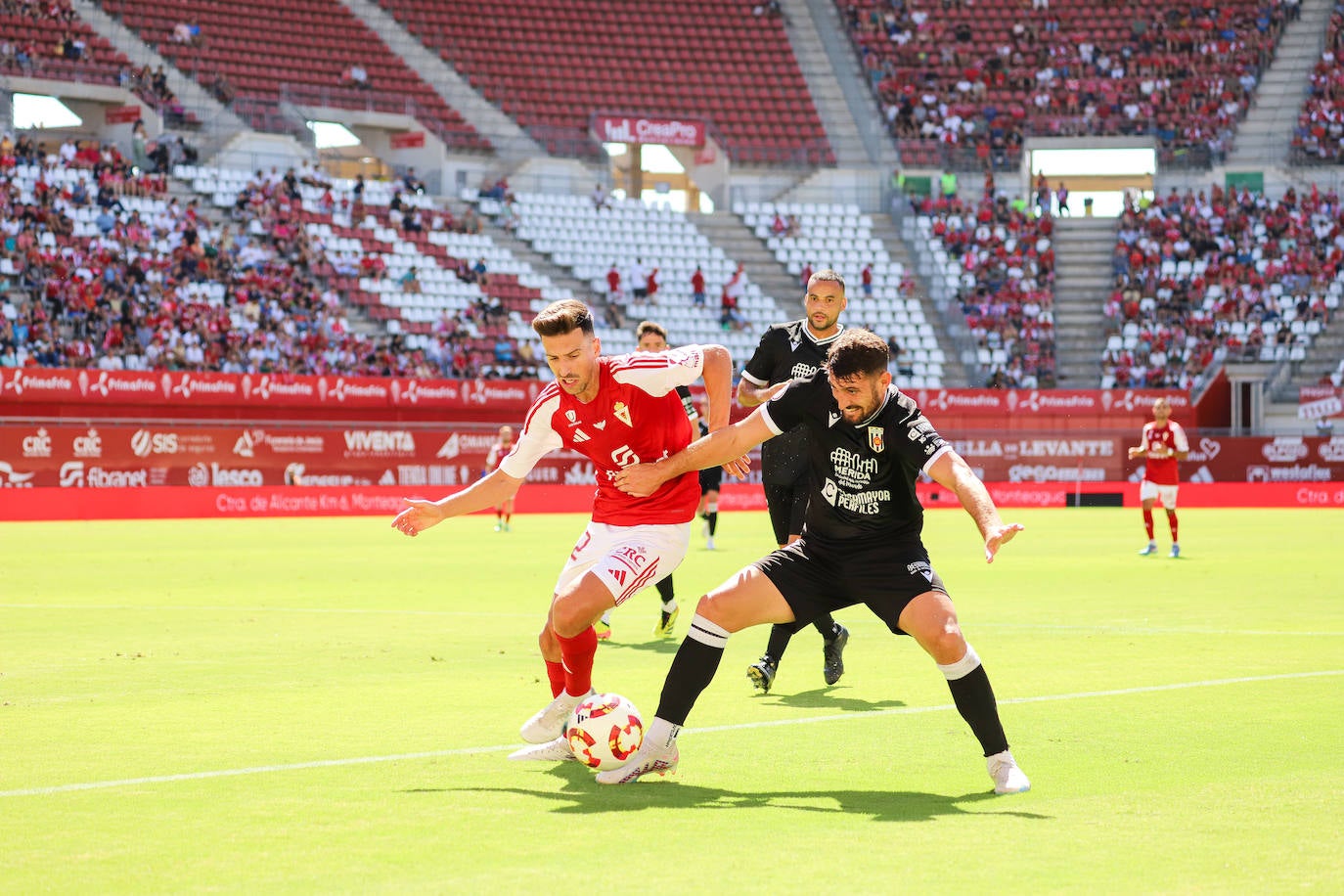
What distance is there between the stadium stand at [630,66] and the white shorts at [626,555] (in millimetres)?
47961

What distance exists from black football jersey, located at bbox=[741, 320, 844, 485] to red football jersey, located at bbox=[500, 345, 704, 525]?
3.10 metres

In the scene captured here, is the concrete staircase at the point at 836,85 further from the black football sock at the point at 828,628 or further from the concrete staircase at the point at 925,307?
the black football sock at the point at 828,628

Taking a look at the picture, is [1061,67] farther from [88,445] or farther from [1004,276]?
[88,445]

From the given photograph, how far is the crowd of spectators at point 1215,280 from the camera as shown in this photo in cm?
4841

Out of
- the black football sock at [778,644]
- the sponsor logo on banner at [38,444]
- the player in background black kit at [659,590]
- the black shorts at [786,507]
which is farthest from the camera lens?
the sponsor logo on banner at [38,444]

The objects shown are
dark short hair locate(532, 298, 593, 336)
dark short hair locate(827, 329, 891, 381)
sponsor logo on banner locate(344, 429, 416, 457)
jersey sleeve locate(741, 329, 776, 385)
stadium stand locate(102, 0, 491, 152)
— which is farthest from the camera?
stadium stand locate(102, 0, 491, 152)

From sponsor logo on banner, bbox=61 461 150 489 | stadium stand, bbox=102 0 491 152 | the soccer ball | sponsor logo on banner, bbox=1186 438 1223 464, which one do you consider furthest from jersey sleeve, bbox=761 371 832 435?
stadium stand, bbox=102 0 491 152

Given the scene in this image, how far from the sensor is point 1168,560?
23.3 m

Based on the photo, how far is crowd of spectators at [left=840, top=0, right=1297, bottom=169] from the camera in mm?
57500

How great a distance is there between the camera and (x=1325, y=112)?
56156mm

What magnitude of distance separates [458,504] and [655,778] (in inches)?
66.2

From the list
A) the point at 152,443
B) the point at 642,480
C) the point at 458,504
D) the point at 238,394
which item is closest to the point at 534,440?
the point at 458,504

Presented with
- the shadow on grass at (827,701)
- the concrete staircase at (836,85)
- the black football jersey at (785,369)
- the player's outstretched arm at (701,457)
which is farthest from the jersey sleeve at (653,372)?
the concrete staircase at (836,85)

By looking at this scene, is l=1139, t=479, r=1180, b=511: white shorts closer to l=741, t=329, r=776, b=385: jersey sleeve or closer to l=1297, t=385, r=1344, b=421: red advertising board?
l=741, t=329, r=776, b=385: jersey sleeve
